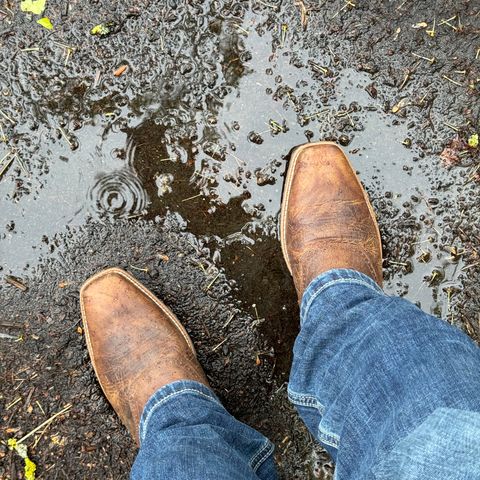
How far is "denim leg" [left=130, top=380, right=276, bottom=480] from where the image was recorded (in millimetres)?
1349

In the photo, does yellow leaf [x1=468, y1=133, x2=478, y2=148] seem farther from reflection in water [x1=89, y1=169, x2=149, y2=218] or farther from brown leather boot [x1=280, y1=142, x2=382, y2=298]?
reflection in water [x1=89, y1=169, x2=149, y2=218]

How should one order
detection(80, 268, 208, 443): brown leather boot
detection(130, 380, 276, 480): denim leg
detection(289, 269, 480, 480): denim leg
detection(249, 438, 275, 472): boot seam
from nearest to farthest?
detection(289, 269, 480, 480): denim leg < detection(130, 380, 276, 480): denim leg < detection(249, 438, 275, 472): boot seam < detection(80, 268, 208, 443): brown leather boot

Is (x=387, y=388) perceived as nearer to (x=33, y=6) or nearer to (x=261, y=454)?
(x=261, y=454)

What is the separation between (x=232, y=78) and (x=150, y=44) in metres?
0.31

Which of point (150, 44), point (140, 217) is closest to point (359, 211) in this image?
point (140, 217)

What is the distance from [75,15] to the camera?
1.77 metres

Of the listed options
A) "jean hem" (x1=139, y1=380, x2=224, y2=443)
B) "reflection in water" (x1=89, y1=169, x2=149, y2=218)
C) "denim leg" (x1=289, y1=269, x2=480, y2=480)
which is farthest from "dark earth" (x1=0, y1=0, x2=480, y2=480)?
"denim leg" (x1=289, y1=269, x2=480, y2=480)

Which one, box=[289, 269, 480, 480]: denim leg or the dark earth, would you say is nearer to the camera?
box=[289, 269, 480, 480]: denim leg

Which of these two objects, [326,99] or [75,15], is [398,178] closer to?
[326,99]

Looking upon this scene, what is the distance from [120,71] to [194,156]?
40cm

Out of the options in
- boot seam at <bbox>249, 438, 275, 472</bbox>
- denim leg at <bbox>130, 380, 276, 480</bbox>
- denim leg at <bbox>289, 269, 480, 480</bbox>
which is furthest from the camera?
boot seam at <bbox>249, 438, 275, 472</bbox>

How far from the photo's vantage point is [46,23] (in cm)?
177

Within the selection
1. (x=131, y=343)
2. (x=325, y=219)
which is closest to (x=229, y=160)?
(x=325, y=219)

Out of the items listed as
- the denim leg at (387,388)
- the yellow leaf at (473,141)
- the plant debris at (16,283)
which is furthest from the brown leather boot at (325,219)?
the plant debris at (16,283)
